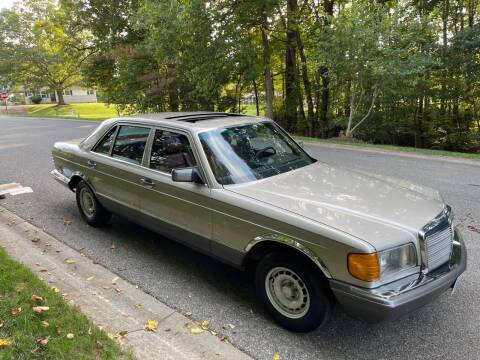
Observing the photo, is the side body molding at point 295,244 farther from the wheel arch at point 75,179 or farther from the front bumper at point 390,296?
the wheel arch at point 75,179

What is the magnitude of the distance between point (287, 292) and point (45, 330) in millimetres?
1819

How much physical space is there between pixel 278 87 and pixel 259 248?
2357cm

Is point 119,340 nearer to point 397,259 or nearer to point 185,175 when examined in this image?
point 185,175

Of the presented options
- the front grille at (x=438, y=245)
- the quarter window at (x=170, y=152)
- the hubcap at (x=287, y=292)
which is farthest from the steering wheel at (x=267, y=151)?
the front grille at (x=438, y=245)

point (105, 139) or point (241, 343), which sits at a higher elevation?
point (105, 139)

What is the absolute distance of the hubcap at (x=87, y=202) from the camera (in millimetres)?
5293

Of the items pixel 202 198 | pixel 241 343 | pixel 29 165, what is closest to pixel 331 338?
pixel 241 343

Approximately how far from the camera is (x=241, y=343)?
9.69 feet

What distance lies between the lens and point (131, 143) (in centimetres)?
459

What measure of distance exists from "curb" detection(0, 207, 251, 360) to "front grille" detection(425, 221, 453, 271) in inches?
60.2

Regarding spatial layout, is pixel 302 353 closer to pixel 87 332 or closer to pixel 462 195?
pixel 87 332

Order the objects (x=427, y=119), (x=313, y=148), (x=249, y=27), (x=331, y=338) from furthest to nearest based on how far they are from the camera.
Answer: (x=427, y=119) < (x=249, y=27) < (x=313, y=148) < (x=331, y=338)

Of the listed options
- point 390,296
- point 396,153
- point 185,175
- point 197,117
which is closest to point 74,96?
point 396,153

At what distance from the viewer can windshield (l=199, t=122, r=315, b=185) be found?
3602 mm
